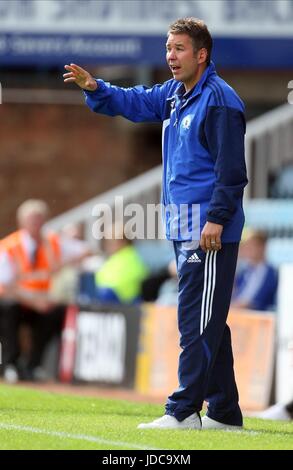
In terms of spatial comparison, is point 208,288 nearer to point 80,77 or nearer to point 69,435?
point 69,435

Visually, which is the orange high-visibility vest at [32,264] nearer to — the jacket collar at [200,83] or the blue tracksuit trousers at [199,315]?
the jacket collar at [200,83]

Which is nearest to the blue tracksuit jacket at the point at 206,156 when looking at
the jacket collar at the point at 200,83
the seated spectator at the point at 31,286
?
the jacket collar at the point at 200,83

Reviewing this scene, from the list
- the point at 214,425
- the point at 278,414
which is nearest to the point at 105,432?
the point at 214,425

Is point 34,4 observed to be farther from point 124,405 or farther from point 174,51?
point 174,51

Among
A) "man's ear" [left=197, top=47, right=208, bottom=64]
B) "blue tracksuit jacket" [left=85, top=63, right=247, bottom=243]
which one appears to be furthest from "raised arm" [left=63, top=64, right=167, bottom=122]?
"man's ear" [left=197, top=47, right=208, bottom=64]

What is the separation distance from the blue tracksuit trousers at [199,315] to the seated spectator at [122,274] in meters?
8.36

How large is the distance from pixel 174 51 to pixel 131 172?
14.1 m

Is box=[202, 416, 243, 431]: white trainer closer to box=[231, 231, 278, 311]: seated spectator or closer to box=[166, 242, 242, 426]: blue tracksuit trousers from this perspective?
box=[166, 242, 242, 426]: blue tracksuit trousers

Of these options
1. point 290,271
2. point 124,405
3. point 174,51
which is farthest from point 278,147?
point 174,51

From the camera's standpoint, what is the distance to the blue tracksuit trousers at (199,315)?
832cm

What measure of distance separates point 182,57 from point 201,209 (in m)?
0.90

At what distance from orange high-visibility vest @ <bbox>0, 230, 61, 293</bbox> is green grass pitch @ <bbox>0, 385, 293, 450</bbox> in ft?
22.2

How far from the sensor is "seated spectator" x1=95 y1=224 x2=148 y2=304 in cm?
1683

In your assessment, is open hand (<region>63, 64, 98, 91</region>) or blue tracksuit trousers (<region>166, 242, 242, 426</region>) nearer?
blue tracksuit trousers (<region>166, 242, 242, 426</region>)
